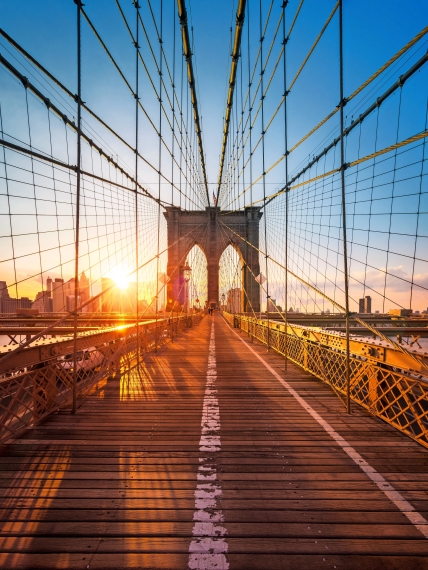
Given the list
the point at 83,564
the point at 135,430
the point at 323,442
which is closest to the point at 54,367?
the point at 135,430

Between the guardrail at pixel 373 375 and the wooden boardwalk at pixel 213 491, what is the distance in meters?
0.27

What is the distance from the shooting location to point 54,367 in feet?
13.4

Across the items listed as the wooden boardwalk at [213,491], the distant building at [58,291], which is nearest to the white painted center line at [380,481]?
the wooden boardwalk at [213,491]

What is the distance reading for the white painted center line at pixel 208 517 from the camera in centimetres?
176

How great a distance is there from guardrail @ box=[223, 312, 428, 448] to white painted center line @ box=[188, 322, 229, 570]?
220 cm

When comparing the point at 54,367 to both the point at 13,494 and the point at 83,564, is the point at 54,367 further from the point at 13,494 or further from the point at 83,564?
the point at 83,564

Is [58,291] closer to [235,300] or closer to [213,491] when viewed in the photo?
[213,491]

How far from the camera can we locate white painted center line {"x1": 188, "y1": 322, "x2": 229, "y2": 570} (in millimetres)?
Answer: 1758

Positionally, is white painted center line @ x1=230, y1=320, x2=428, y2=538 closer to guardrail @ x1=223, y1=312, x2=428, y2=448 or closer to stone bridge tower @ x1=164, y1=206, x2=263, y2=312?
guardrail @ x1=223, y1=312, x2=428, y2=448

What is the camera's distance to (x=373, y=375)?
411 centimetres

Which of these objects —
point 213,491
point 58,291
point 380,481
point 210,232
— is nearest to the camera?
point 213,491

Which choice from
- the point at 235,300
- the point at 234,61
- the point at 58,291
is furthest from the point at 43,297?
the point at 235,300

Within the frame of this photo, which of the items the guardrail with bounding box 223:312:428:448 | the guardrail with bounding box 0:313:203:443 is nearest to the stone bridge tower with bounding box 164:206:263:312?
the guardrail with bounding box 223:312:428:448

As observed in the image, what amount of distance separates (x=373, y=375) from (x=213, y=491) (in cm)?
286
